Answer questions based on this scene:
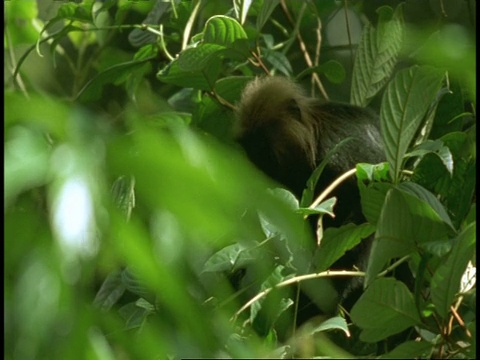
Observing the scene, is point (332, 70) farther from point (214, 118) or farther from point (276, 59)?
point (214, 118)

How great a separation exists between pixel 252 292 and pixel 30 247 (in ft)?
2.98

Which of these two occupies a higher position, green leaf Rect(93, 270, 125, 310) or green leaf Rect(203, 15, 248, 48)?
green leaf Rect(203, 15, 248, 48)

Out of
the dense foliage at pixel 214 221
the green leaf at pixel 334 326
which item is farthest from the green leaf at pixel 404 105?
the green leaf at pixel 334 326

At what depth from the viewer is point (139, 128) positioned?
871mm

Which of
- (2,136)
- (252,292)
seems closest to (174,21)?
(252,292)

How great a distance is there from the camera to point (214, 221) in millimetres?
862

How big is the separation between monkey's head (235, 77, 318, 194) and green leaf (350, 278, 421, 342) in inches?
53.1

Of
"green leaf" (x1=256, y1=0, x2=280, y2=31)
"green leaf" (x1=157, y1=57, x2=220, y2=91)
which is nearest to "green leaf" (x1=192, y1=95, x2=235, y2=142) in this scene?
"green leaf" (x1=157, y1=57, x2=220, y2=91)

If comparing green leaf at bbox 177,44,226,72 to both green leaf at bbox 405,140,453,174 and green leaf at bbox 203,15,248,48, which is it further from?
green leaf at bbox 405,140,453,174

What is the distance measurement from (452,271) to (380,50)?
960 millimetres

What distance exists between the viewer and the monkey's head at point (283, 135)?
8.72ft

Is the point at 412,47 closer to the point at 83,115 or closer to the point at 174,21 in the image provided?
the point at 174,21

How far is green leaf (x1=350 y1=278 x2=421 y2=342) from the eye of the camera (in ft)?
4.22

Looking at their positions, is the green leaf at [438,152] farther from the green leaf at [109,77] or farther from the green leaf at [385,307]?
the green leaf at [109,77]
